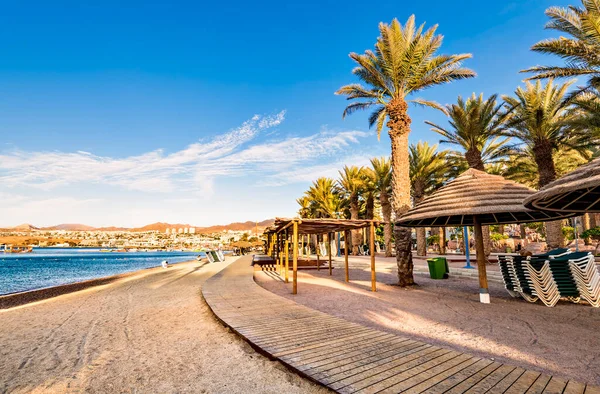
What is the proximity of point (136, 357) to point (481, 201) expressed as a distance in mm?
8315

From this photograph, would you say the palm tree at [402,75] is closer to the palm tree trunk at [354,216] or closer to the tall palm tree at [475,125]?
the tall palm tree at [475,125]

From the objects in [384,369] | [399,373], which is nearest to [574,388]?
[399,373]

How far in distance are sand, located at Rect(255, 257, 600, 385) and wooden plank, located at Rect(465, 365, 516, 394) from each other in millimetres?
755

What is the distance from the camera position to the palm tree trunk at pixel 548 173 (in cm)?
1681

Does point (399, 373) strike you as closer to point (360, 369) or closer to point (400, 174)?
point (360, 369)

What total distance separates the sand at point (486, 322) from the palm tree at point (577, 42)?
9.80 m

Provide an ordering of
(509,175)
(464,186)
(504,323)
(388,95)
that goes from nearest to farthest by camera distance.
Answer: (504,323)
(464,186)
(388,95)
(509,175)

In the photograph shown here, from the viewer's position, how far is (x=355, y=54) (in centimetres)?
1258

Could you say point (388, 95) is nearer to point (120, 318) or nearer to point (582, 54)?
point (582, 54)

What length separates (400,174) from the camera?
11484 millimetres

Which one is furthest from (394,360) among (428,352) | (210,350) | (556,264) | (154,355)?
(556,264)

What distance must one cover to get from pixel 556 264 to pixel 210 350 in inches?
316

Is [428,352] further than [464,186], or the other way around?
[464,186]

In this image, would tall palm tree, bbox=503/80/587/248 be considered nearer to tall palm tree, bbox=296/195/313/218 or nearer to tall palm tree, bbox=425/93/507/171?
tall palm tree, bbox=425/93/507/171
